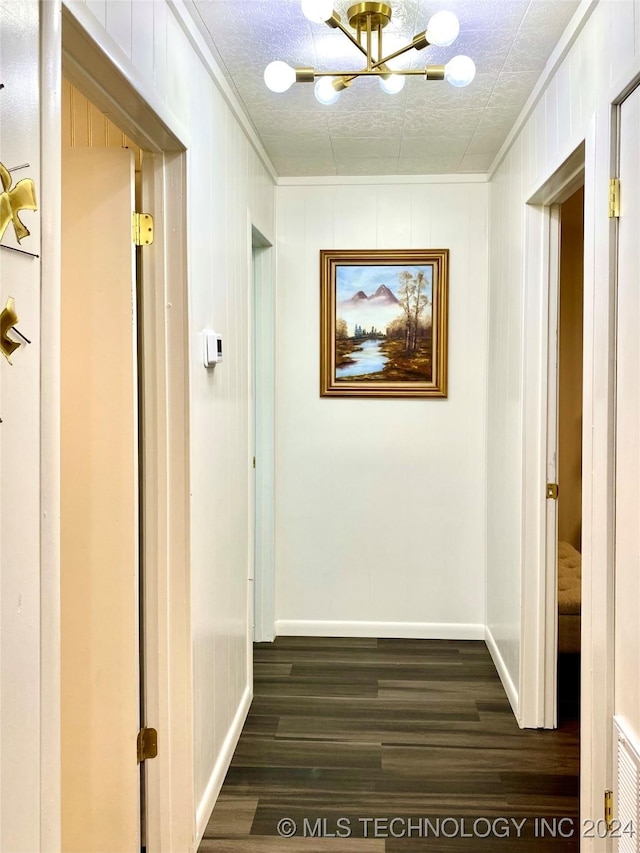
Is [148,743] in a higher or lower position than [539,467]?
lower

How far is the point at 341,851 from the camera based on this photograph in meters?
2.08

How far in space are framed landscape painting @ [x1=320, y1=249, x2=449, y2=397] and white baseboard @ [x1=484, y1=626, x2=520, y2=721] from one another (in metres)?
1.33

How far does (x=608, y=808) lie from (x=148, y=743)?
1.28m

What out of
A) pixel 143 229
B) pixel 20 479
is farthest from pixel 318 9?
pixel 20 479

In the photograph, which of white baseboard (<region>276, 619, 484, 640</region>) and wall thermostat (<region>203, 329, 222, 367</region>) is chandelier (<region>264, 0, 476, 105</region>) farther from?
white baseboard (<region>276, 619, 484, 640</region>)

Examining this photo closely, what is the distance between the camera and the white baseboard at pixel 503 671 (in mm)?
2945

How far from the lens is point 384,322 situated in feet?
12.3

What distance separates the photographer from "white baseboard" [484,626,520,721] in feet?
9.66

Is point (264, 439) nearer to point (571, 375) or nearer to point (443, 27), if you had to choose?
point (571, 375)

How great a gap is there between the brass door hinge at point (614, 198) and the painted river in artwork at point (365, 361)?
2.02m

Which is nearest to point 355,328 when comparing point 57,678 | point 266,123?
point 266,123

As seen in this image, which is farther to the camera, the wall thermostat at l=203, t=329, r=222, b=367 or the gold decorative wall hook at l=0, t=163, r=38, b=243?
the wall thermostat at l=203, t=329, r=222, b=367

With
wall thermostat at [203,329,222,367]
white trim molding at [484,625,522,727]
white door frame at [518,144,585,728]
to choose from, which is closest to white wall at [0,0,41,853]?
wall thermostat at [203,329,222,367]

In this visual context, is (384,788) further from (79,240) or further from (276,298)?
(276,298)
